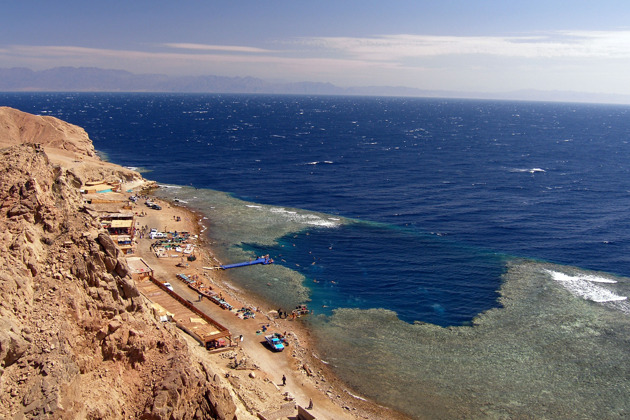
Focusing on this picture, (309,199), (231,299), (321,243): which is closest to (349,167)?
(309,199)

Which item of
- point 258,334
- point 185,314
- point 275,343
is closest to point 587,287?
point 275,343

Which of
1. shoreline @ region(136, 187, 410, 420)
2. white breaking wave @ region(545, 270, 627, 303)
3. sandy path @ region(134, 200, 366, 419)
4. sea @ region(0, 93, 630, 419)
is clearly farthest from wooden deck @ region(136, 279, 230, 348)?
white breaking wave @ region(545, 270, 627, 303)

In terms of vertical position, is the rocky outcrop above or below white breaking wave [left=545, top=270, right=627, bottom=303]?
above

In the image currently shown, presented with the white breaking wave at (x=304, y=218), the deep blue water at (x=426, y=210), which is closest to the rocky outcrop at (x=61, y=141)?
the deep blue water at (x=426, y=210)

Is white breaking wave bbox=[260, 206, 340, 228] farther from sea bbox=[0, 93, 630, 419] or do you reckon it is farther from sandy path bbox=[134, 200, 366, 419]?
sandy path bbox=[134, 200, 366, 419]

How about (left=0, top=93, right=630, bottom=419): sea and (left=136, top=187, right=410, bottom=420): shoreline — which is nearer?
(left=136, top=187, right=410, bottom=420): shoreline

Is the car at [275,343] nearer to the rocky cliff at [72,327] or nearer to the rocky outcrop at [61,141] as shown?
the rocky cliff at [72,327]

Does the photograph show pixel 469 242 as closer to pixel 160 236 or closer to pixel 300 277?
pixel 300 277
